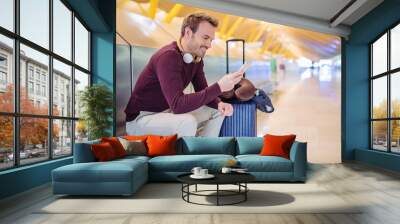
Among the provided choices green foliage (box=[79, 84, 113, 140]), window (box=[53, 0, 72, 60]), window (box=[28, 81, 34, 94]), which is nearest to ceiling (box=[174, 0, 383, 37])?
window (box=[53, 0, 72, 60])

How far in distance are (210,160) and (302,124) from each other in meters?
3.64

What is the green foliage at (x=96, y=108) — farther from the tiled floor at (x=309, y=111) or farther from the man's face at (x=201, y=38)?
the tiled floor at (x=309, y=111)

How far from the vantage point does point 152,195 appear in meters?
5.17

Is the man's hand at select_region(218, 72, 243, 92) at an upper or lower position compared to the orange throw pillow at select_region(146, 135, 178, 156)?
upper

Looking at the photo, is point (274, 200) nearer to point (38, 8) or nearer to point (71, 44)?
point (38, 8)

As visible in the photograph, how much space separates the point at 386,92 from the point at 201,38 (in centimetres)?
427

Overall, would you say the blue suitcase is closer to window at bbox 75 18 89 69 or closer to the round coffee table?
window at bbox 75 18 89 69

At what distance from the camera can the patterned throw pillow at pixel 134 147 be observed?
6.76m

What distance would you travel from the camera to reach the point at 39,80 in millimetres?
5988

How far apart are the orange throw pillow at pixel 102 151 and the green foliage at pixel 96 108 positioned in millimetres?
1951

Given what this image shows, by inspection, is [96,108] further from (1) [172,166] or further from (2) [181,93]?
(1) [172,166]

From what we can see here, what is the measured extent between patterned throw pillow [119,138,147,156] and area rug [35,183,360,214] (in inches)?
52.8

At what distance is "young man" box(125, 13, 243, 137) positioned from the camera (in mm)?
8391

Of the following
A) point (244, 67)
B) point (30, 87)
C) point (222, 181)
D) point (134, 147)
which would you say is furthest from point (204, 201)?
point (244, 67)
